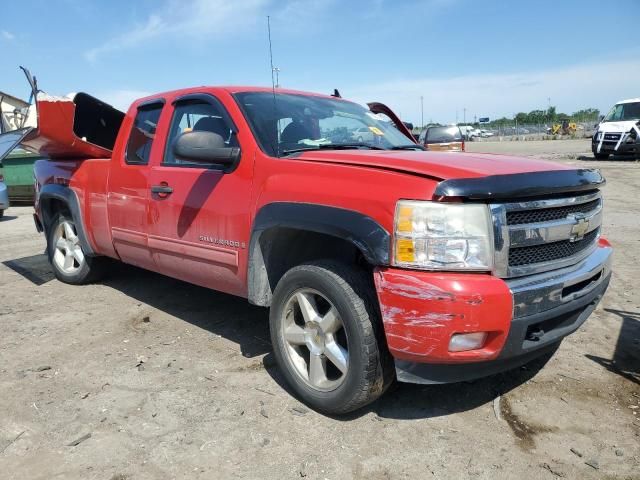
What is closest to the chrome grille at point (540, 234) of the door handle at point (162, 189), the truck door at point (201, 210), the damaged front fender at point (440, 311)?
the damaged front fender at point (440, 311)

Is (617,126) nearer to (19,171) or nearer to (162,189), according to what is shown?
(162,189)

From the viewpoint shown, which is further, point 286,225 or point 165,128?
point 165,128

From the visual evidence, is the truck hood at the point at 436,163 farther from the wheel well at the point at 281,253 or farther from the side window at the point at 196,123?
the side window at the point at 196,123

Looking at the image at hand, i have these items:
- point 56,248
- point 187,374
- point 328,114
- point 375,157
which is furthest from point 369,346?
point 56,248

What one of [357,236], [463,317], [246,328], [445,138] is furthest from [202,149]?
[445,138]

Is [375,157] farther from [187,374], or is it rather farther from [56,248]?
[56,248]

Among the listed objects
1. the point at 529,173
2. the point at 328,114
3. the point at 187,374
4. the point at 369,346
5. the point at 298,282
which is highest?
the point at 328,114

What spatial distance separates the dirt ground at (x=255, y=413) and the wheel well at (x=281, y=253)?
1.97ft

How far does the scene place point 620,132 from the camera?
18.5 metres

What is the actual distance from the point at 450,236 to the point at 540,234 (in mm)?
517

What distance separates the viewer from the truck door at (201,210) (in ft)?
10.6

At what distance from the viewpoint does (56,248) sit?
5621 mm

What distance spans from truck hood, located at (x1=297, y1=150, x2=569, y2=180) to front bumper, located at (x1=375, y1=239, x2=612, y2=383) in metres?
0.49

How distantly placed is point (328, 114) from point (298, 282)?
156cm
